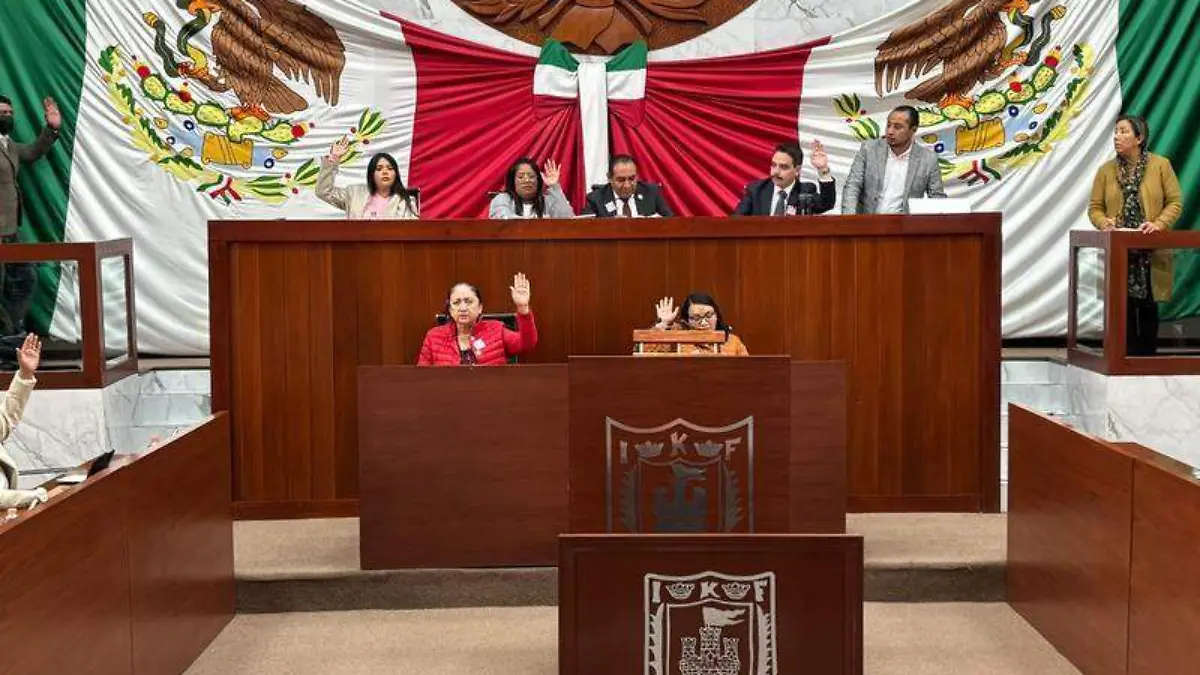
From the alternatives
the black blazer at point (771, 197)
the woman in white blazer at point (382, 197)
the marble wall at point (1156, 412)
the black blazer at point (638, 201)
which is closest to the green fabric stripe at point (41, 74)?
the woman in white blazer at point (382, 197)

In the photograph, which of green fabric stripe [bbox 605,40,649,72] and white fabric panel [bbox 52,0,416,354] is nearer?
white fabric panel [bbox 52,0,416,354]

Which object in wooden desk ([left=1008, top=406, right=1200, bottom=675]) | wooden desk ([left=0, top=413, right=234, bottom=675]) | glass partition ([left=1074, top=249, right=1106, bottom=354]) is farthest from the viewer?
glass partition ([left=1074, top=249, right=1106, bottom=354])

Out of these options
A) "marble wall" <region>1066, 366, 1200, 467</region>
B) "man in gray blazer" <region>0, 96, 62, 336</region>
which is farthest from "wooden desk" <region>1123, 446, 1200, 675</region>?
"man in gray blazer" <region>0, 96, 62, 336</region>

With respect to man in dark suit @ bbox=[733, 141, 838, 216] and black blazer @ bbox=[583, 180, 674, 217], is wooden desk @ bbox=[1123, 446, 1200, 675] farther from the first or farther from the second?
black blazer @ bbox=[583, 180, 674, 217]

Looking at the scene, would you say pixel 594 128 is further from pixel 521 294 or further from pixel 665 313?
pixel 521 294

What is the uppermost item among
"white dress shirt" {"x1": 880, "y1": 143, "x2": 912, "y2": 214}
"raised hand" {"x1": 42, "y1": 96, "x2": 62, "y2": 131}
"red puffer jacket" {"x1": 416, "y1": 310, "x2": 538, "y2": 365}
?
"raised hand" {"x1": 42, "y1": 96, "x2": 62, "y2": 131}

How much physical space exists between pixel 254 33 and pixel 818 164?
12.3 feet

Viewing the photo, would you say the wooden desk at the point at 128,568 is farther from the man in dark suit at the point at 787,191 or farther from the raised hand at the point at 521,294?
the man in dark suit at the point at 787,191

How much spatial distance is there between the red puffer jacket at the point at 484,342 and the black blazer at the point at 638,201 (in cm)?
111

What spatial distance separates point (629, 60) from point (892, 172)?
2.46 m

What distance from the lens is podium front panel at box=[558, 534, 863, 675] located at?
422cm

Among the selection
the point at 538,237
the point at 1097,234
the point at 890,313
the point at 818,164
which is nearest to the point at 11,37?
the point at 538,237

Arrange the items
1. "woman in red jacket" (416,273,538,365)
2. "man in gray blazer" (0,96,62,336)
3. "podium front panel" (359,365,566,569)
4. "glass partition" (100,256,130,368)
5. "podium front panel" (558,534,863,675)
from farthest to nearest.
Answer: "man in gray blazer" (0,96,62,336), "glass partition" (100,256,130,368), "woman in red jacket" (416,273,538,365), "podium front panel" (359,365,566,569), "podium front panel" (558,534,863,675)

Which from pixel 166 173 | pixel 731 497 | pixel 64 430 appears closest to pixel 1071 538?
pixel 731 497
